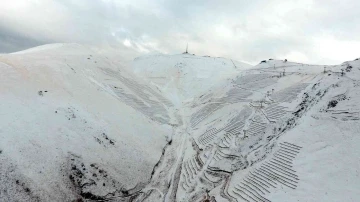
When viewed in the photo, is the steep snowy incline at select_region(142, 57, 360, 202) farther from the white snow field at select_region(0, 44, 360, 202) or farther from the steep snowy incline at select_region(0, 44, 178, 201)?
the steep snowy incline at select_region(0, 44, 178, 201)

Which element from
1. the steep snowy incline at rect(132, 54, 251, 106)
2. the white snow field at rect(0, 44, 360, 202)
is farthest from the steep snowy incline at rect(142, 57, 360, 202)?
the steep snowy incline at rect(132, 54, 251, 106)

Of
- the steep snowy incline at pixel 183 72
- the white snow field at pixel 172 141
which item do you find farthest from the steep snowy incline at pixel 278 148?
the steep snowy incline at pixel 183 72

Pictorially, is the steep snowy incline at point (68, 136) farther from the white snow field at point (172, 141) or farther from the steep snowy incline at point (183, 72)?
the steep snowy incline at point (183, 72)

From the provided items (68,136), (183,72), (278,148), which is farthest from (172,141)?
(183,72)

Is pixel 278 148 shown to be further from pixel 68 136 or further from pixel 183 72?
pixel 183 72

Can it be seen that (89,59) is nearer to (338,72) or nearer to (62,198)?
(62,198)

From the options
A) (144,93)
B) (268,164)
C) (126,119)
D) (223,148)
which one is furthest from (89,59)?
(268,164)
